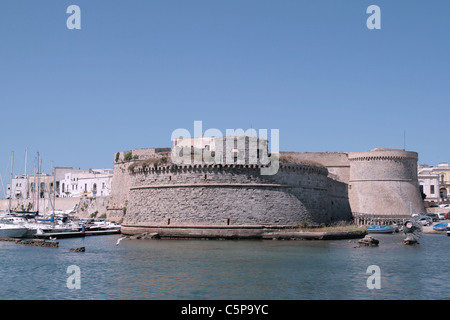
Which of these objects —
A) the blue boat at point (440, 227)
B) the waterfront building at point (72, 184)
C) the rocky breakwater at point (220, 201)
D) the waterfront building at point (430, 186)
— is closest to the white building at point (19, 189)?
the waterfront building at point (72, 184)

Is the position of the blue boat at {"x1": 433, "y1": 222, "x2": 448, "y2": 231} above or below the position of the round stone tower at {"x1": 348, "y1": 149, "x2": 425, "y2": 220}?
below

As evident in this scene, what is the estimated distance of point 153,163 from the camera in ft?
84.9

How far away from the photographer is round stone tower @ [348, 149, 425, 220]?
38.8 meters

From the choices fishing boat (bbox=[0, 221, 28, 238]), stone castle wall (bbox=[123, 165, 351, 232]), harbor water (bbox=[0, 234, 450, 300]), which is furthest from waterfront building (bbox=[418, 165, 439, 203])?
fishing boat (bbox=[0, 221, 28, 238])

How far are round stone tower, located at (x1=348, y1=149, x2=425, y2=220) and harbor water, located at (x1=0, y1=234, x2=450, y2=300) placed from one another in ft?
55.3

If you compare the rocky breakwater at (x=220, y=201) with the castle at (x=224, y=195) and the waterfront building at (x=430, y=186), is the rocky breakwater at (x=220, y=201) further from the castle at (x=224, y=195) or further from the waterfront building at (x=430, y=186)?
the waterfront building at (x=430, y=186)

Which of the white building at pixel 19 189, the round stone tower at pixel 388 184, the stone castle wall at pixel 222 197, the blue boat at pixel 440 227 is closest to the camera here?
the stone castle wall at pixel 222 197

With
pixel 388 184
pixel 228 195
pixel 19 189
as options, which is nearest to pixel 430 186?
pixel 388 184

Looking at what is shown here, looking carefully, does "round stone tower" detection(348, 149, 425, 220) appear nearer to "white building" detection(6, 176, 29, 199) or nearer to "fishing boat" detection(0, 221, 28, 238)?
"fishing boat" detection(0, 221, 28, 238)

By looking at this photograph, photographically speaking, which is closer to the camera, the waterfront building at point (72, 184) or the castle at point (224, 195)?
the castle at point (224, 195)

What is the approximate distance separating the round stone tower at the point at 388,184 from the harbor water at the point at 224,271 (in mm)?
16844

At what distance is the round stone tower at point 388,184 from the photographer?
127ft

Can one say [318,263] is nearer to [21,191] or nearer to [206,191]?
[206,191]
